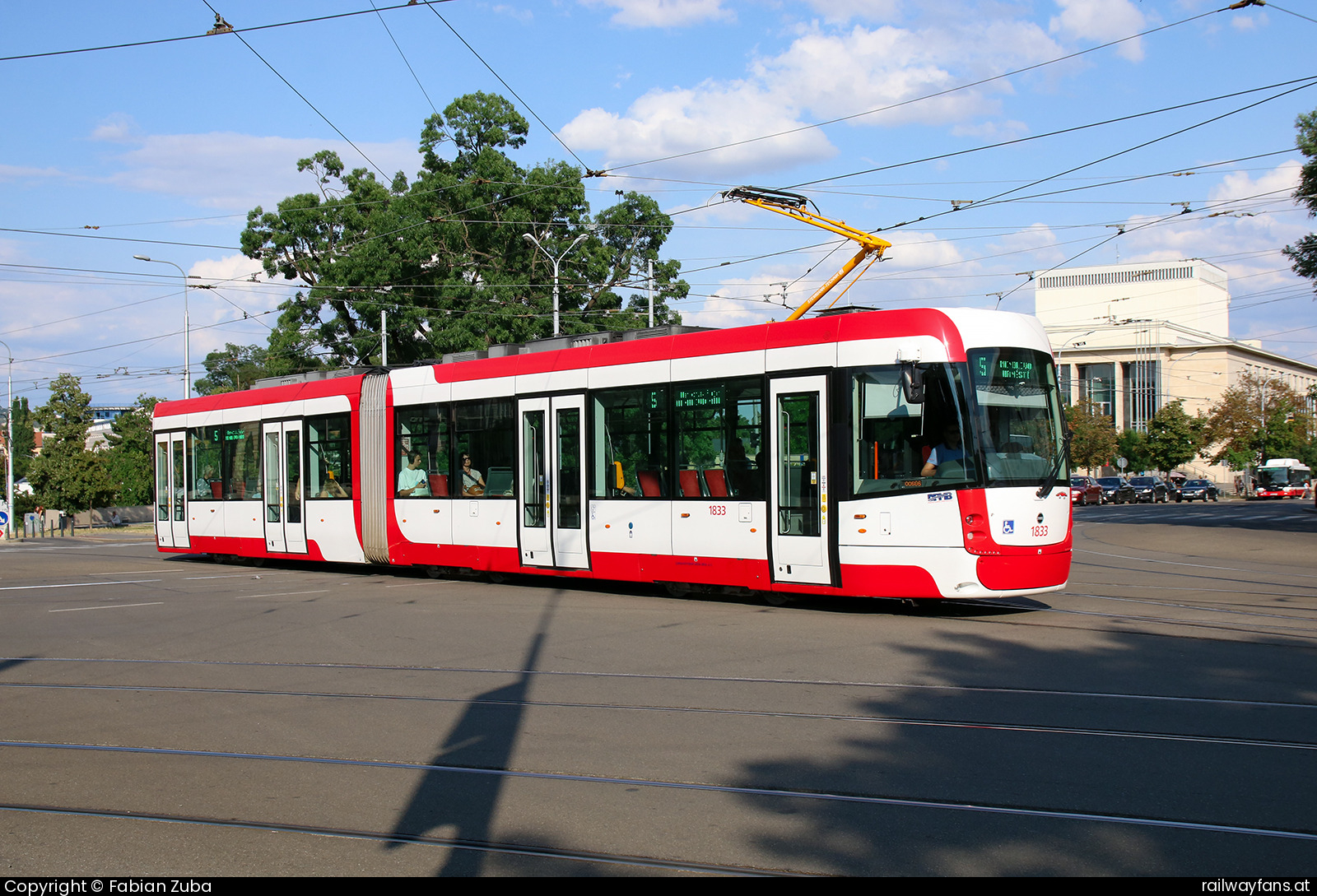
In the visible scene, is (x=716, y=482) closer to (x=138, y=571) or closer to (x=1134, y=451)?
(x=138, y=571)

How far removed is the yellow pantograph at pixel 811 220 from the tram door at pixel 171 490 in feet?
48.4

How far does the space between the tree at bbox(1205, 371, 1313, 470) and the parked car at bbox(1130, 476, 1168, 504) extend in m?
24.5

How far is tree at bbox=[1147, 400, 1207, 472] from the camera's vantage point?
268 ft

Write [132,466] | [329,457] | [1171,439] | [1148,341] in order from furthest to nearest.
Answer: [1148,341], [1171,439], [132,466], [329,457]

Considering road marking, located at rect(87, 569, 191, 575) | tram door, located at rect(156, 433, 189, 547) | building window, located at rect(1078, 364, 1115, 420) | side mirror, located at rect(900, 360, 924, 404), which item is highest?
building window, located at rect(1078, 364, 1115, 420)

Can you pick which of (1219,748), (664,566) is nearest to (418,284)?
(664,566)

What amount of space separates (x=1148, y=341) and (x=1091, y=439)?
72.7 ft

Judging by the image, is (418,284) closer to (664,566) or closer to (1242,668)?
(664,566)

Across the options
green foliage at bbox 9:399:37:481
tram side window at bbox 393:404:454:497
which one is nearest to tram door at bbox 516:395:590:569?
tram side window at bbox 393:404:454:497

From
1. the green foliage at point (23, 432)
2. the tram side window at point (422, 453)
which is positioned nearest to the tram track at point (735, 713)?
the tram side window at point (422, 453)

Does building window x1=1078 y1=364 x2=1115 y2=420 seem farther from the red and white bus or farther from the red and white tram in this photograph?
the red and white tram

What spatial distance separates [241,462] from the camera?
72.4 feet

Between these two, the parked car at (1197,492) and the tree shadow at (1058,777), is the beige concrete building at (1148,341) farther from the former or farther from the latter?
the tree shadow at (1058,777)

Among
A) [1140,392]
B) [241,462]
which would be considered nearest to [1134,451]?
[1140,392]
